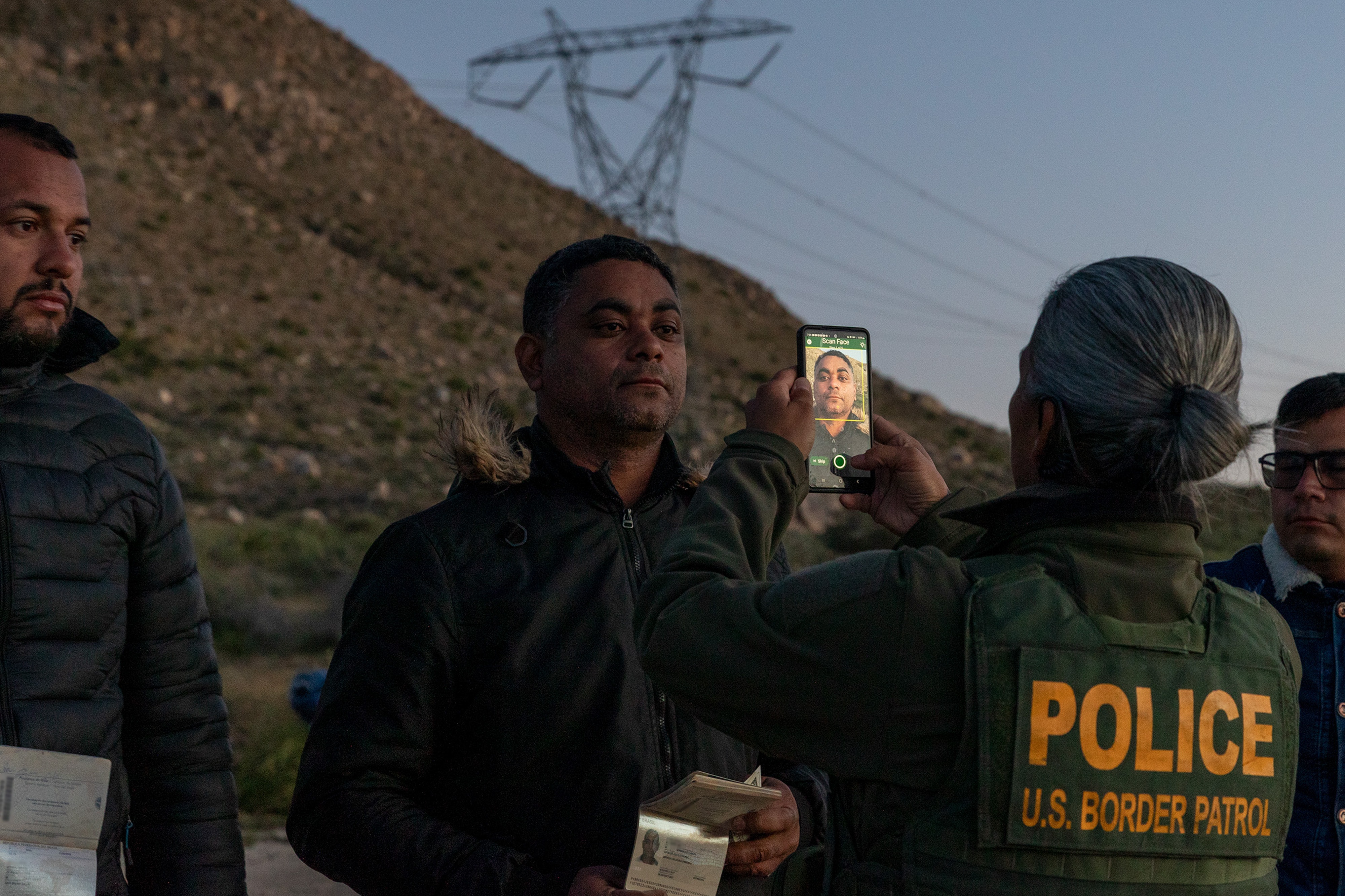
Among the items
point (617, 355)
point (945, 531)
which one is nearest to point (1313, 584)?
point (945, 531)

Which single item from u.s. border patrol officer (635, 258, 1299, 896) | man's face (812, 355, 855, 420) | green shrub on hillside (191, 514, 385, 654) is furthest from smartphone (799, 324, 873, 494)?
green shrub on hillside (191, 514, 385, 654)

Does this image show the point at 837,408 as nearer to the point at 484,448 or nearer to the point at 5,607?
the point at 484,448

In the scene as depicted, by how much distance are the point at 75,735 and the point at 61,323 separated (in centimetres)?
86

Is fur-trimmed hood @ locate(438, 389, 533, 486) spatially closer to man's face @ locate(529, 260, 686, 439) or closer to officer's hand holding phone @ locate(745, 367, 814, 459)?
man's face @ locate(529, 260, 686, 439)

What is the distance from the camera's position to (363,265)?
4831 cm

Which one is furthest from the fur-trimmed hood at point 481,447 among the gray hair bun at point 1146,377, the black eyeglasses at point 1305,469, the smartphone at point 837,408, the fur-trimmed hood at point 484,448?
the black eyeglasses at point 1305,469

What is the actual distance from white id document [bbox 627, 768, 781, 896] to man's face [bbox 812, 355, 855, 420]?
0.70m

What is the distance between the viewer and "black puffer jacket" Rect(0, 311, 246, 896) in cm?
260

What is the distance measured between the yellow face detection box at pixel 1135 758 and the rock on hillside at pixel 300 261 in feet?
73.3

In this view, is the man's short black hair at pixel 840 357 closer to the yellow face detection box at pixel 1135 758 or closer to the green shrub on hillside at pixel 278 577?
the yellow face detection box at pixel 1135 758

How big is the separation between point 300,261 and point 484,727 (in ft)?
147

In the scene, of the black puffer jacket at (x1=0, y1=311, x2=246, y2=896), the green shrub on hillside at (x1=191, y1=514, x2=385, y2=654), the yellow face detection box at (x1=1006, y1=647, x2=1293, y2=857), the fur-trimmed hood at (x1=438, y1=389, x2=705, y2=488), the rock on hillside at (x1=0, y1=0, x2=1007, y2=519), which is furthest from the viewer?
the rock on hillside at (x1=0, y1=0, x2=1007, y2=519)

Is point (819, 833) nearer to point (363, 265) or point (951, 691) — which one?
point (951, 691)

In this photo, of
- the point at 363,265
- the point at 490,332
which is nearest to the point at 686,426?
the point at 490,332
